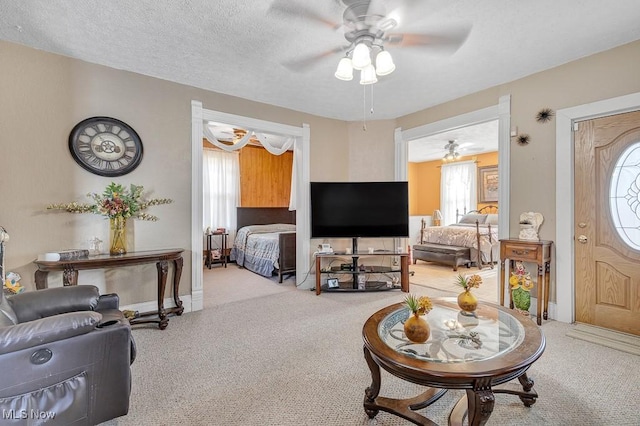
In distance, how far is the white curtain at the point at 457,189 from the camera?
8.29 meters

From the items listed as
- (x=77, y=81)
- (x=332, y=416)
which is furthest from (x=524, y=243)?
(x=77, y=81)

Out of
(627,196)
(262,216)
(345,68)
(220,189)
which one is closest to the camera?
(345,68)

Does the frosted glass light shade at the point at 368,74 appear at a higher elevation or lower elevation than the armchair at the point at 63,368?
higher

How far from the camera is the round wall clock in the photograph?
2932 millimetres

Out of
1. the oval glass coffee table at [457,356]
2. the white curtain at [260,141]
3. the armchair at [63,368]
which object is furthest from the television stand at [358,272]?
the armchair at [63,368]

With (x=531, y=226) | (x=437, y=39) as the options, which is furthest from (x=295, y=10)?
(x=531, y=226)

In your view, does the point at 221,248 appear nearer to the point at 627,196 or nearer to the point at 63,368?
the point at 63,368

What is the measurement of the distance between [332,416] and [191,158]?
303 cm

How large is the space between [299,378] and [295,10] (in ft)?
8.51

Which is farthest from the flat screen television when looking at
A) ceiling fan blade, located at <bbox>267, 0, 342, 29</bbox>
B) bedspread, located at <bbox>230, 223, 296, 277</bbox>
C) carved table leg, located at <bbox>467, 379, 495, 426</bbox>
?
carved table leg, located at <bbox>467, 379, 495, 426</bbox>

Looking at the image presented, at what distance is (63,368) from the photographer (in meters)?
1.42

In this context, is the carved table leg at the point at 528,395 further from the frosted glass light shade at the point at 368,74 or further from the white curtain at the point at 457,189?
the white curtain at the point at 457,189

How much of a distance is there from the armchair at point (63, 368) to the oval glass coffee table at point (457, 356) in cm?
132

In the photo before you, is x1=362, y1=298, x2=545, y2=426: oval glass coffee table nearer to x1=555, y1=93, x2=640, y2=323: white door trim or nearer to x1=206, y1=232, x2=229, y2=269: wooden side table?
x1=555, y1=93, x2=640, y2=323: white door trim
